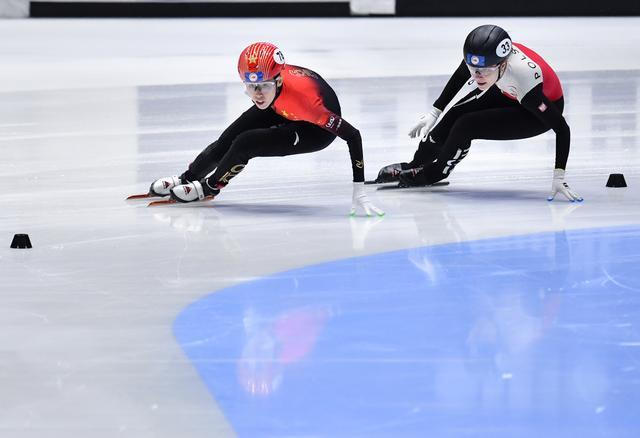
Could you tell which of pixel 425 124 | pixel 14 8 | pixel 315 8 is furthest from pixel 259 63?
pixel 14 8

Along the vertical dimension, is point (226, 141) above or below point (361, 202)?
above

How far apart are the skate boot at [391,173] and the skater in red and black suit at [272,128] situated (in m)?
0.57

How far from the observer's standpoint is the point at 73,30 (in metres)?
21.2

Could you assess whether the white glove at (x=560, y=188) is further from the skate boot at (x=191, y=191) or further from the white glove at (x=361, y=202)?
the skate boot at (x=191, y=191)

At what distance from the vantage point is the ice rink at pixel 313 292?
334 centimetres

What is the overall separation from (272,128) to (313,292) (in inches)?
75.7

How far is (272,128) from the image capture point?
6.36 metres

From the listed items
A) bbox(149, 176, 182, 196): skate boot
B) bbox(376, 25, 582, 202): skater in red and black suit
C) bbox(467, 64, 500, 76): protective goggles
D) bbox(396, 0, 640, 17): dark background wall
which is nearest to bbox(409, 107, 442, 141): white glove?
bbox(376, 25, 582, 202): skater in red and black suit

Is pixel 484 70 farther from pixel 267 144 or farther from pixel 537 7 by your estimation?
pixel 537 7

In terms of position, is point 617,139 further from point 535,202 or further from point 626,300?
point 626,300

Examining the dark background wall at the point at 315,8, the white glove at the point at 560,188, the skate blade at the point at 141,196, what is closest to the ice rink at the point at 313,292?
the white glove at the point at 560,188

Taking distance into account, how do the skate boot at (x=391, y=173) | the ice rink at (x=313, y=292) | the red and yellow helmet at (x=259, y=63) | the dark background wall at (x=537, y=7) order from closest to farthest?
1. the ice rink at (x=313, y=292)
2. the red and yellow helmet at (x=259, y=63)
3. the skate boot at (x=391, y=173)
4. the dark background wall at (x=537, y=7)

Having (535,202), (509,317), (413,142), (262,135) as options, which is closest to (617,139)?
(413,142)

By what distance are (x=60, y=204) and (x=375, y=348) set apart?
2.93 m
